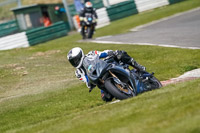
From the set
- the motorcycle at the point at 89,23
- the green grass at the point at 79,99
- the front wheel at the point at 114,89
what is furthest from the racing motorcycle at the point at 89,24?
the front wheel at the point at 114,89

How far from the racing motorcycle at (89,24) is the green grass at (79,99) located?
2.92 m

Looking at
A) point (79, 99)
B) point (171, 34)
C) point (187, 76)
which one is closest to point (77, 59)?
point (79, 99)

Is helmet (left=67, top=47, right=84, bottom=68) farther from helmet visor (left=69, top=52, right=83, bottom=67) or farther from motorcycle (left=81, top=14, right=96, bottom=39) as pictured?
motorcycle (left=81, top=14, right=96, bottom=39)

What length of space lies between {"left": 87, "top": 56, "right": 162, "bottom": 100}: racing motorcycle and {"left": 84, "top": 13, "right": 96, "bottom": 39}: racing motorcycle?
1465 cm

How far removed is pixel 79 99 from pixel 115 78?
2572mm

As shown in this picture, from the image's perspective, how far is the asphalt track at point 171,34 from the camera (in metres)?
A: 16.4

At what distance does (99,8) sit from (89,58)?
2321cm

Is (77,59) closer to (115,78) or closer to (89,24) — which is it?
(115,78)

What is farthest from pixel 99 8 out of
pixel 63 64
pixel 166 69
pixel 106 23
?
pixel 166 69

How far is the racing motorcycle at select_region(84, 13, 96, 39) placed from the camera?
2361 cm

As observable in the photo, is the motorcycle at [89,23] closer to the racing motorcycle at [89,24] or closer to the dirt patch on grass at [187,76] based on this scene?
the racing motorcycle at [89,24]

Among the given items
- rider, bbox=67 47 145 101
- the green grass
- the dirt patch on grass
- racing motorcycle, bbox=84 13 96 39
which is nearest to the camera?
the green grass

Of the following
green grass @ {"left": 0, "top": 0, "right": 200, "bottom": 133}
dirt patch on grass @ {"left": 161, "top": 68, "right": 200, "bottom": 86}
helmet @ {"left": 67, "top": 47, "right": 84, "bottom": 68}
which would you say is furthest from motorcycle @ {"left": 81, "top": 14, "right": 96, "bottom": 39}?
helmet @ {"left": 67, "top": 47, "right": 84, "bottom": 68}

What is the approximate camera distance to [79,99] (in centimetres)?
1098
